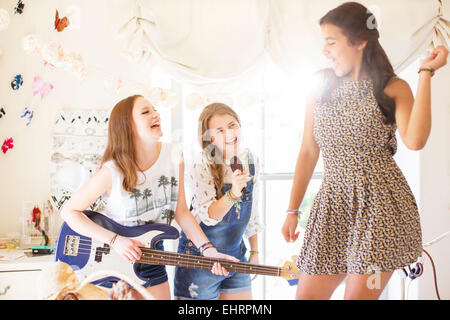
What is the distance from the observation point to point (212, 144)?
163 centimetres

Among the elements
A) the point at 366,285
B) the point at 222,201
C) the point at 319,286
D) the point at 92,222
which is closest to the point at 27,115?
the point at 92,222

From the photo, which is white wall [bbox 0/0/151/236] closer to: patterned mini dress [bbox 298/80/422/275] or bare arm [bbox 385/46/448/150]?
patterned mini dress [bbox 298/80/422/275]

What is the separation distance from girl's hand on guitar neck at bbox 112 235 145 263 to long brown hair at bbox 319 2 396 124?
3.44ft

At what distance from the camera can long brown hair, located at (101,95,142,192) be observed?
5.13 feet

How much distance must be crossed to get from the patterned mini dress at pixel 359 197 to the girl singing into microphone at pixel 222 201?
0.99 feet

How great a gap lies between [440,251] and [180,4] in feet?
5.45

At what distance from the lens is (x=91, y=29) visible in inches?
65.5

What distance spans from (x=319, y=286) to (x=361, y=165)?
1.74 feet

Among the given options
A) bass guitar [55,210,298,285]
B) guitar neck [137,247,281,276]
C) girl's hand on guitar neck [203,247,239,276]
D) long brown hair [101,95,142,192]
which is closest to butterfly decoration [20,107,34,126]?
long brown hair [101,95,142,192]

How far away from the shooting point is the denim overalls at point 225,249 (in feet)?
5.38

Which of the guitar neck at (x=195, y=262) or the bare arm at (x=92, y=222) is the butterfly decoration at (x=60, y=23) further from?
the guitar neck at (x=195, y=262)

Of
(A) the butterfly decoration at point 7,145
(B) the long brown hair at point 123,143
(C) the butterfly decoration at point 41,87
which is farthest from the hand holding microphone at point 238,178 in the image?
(A) the butterfly decoration at point 7,145

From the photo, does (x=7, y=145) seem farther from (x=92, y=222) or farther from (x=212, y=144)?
(x=212, y=144)
